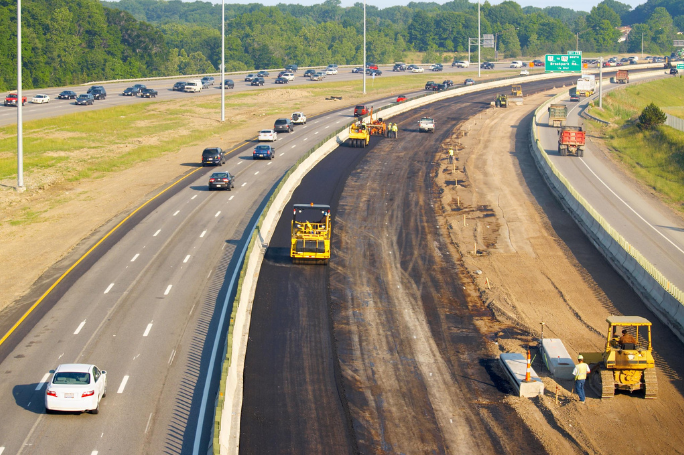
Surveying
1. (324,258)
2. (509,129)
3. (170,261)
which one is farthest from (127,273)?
(509,129)

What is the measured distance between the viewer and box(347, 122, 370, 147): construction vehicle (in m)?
74.9

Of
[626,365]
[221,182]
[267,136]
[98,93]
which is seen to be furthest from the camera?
[98,93]

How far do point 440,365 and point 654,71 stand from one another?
17131 cm

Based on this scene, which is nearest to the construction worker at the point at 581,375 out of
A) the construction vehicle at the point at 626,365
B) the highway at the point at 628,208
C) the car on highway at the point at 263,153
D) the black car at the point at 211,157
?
the construction vehicle at the point at 626,365

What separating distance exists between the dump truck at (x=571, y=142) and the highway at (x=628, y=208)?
0.63 metres

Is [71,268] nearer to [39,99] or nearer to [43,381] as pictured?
A: [43,381]

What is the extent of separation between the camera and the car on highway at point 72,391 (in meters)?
24.2

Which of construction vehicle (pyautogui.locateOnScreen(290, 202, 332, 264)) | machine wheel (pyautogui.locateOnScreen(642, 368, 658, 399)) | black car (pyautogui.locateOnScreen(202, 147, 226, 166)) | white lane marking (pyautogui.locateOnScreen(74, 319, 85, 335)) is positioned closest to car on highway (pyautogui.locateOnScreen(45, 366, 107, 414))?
white lane marking (pyautogui.locateOnScreen(74, 319, 85, 335))

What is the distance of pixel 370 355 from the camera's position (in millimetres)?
30188

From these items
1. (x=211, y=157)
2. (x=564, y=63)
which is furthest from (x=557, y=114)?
(x=211, y=157)

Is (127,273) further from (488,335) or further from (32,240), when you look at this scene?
(488,335)

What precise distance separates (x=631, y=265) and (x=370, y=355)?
16761 mm

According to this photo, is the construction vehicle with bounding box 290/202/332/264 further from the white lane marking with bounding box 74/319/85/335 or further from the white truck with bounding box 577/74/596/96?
the white truck with bounding box 577/74/596/96

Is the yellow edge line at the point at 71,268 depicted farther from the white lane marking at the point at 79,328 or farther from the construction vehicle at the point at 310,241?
the construction vehicle at the point at 310,241
